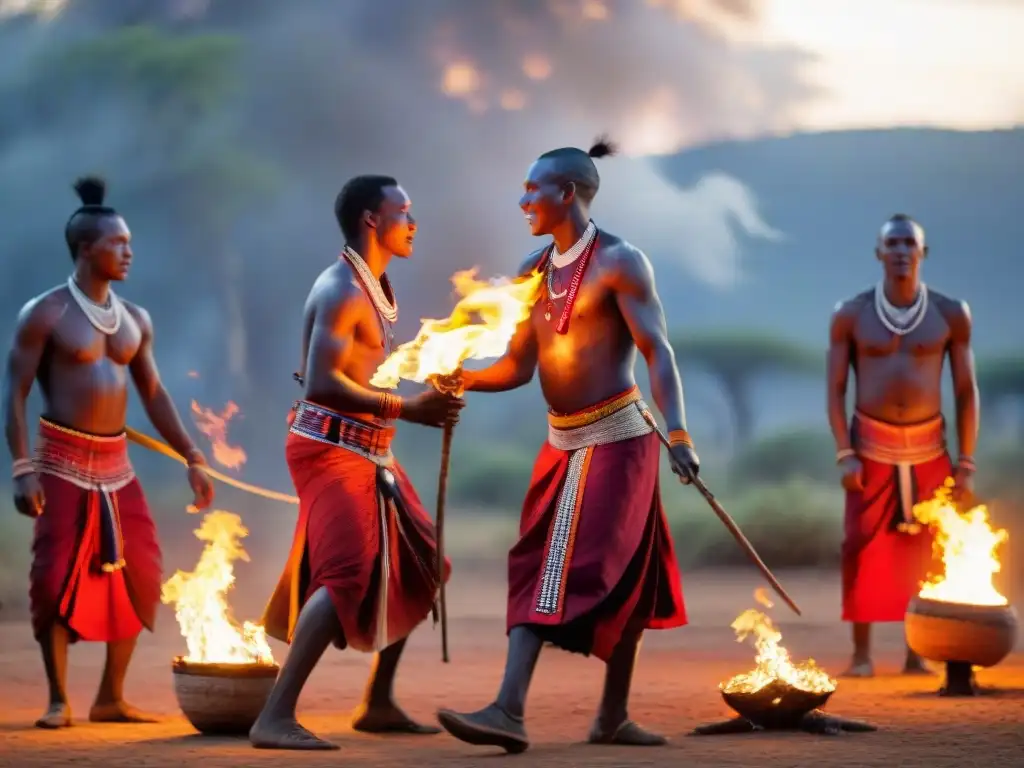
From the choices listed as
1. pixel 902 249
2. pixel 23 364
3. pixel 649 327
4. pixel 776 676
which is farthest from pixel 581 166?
pixel 902 249

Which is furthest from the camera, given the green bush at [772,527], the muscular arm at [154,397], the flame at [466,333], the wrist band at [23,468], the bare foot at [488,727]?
the green bush at [772,527]

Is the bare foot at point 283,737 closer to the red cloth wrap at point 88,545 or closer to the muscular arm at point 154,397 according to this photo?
the red cloth wrap at point 88,545

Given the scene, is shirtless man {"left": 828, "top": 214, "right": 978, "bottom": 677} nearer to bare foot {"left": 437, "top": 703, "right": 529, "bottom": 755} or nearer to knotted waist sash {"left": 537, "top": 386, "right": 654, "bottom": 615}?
knotted waist sash {"left": 537, "top": 386, "right": 654, "bottom": 615}

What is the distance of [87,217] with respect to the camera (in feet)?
22.0

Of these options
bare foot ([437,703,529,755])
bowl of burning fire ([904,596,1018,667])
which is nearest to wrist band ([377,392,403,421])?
bare foot ([437,703,529,755])

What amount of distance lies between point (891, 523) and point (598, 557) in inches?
110

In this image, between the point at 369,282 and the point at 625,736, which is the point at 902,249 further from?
the point at 625,736

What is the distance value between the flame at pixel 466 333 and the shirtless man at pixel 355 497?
0.09 metres

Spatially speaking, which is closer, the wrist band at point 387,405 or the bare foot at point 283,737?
the bare foot at point 283,737

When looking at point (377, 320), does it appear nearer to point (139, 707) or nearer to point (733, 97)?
point (139, 707)

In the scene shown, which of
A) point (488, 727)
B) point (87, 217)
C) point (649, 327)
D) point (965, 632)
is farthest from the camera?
point (965, 632)

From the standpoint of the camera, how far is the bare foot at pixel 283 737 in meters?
5.55

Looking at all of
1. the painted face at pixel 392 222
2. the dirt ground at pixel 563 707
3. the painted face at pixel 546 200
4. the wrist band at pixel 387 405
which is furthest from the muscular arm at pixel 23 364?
the painted face at pixel 546 200

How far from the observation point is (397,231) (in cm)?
611
